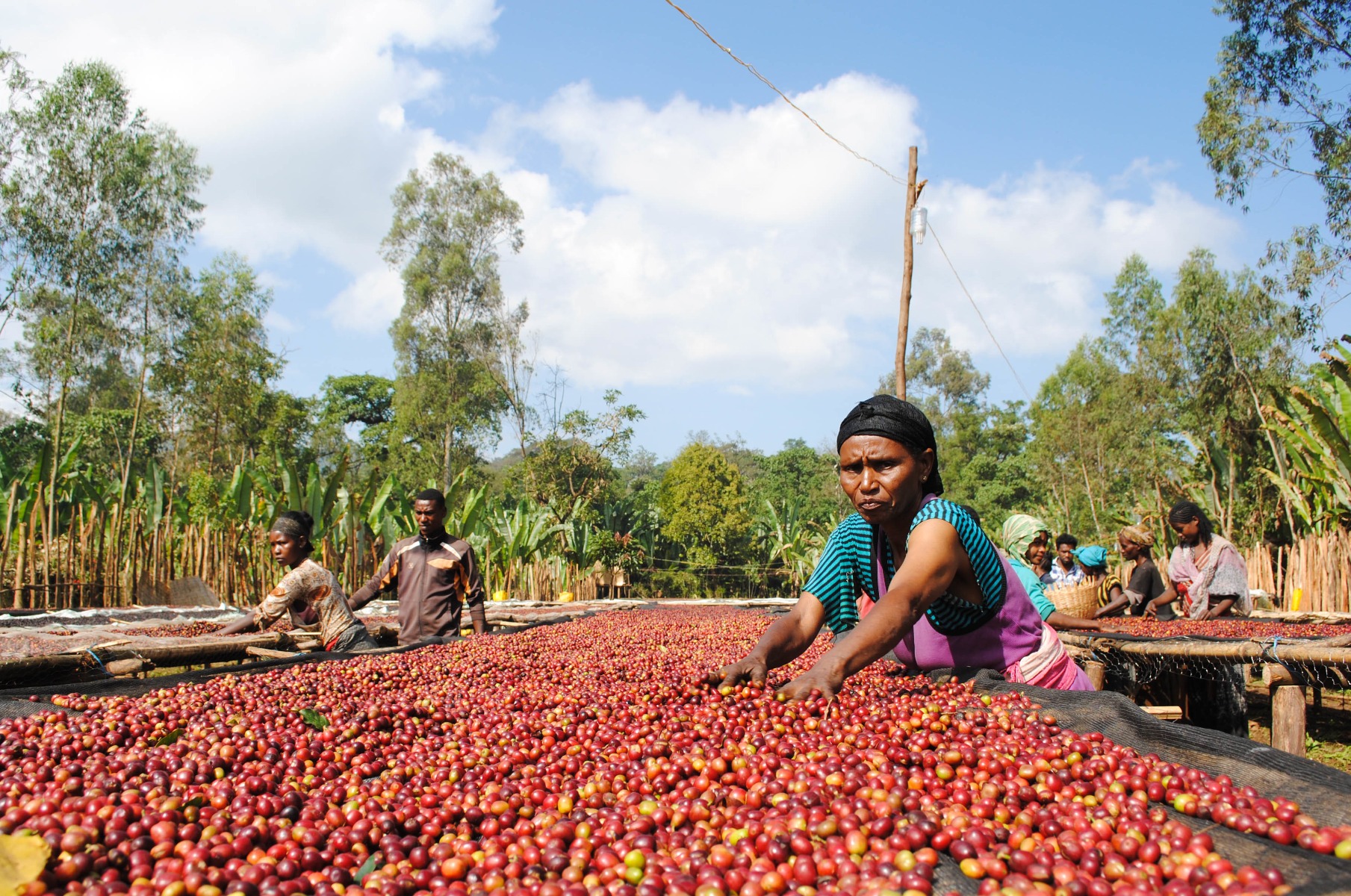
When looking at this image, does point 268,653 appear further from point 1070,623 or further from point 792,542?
point 792,542

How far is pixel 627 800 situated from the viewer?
66.4 inches

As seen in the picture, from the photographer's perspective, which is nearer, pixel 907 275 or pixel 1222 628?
pixel 1222 628

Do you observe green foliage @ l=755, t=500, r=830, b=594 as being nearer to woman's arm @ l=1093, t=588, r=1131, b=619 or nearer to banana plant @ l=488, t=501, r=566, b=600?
banana plant @ l=488, t=501, r=566, b=600

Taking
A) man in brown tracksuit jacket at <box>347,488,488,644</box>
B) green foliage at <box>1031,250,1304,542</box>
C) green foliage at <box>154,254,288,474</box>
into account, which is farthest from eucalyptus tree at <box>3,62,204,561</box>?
green foliage at <box>1031,250,1304,542</box>

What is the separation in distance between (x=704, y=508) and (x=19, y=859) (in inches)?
776


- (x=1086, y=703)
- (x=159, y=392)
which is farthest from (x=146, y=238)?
(x=1086, y=703)

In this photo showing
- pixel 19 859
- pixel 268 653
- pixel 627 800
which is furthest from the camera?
pixel 268 653

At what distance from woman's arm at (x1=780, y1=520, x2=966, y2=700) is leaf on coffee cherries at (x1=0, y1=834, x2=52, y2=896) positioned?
158 centimetres

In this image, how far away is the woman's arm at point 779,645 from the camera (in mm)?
2451

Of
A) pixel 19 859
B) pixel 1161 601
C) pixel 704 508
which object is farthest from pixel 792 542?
pixel 19 859

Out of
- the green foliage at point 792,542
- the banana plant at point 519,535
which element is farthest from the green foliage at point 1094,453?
the banana plant at point 519,535

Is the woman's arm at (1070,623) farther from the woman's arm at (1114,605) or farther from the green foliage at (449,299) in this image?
the green foliage at (449,299)

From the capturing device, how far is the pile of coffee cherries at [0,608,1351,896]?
1.37 m

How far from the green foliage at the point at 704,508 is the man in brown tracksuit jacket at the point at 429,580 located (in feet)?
50.1
